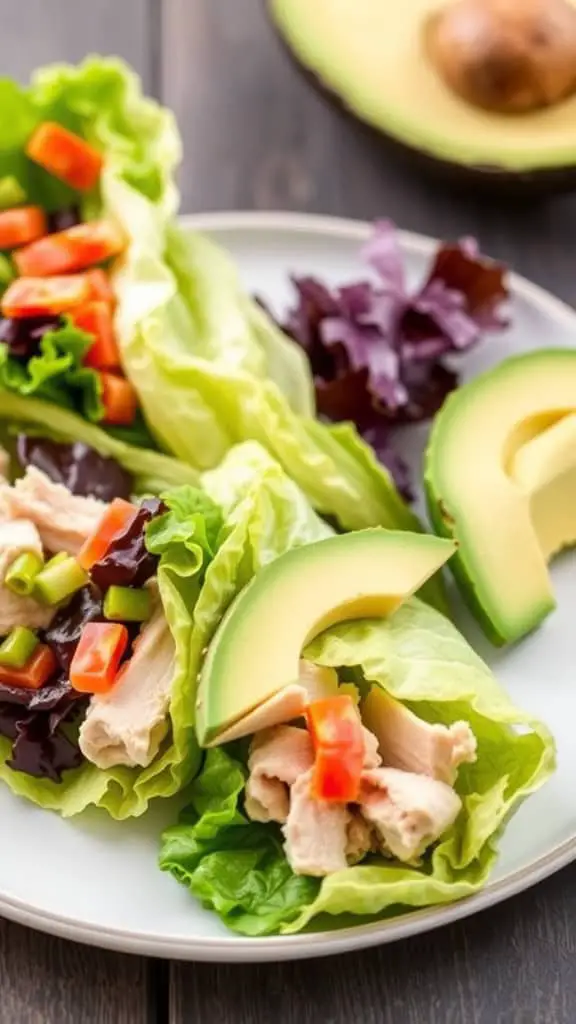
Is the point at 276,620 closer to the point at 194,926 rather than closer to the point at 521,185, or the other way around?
the point at 194,926

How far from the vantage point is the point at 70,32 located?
10.3 feet

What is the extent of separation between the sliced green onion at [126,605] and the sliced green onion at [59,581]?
6cm

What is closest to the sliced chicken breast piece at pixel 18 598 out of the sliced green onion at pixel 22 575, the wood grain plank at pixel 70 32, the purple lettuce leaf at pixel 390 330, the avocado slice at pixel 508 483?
the sliced green onion at pixel 22 575

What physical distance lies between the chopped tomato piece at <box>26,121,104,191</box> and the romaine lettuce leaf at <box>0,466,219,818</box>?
753 mm

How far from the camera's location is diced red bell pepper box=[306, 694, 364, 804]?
1.65 m

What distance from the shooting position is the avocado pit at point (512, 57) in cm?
264

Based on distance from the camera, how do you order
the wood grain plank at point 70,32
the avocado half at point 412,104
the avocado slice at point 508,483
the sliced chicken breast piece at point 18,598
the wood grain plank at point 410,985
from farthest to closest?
the wood grain plank at point 70,32, the avocado half at point 412,104, the avocado slice at point 508,483, the sliced chicken breast piece at point 18,598, the wood grain plank at point 410,985

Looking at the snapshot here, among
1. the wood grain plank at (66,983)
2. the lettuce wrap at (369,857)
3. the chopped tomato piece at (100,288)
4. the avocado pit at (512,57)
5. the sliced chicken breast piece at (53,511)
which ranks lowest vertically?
the wood grain plank at (66,983)

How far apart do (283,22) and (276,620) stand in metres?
1.50

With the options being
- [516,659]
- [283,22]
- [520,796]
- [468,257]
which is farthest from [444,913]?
[283,22]

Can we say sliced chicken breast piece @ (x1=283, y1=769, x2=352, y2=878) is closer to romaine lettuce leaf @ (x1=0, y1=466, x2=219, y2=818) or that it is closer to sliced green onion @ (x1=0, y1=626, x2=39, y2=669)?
romaine lettuce leaf @ (x1=0, y1=466, x2=219, y2=818)

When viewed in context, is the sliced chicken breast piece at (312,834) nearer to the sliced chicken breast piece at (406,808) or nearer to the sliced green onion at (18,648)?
the sliced chicken breast piece at (406,808)

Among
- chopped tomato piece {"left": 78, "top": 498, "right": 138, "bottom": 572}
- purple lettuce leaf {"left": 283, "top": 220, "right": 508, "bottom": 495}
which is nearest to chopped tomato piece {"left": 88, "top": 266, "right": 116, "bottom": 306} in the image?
purple lettuce leaf {"left": 283, "top": 220, "right": 508, "bottom": 495}

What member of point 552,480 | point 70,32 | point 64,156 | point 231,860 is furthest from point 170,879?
point 70,32
